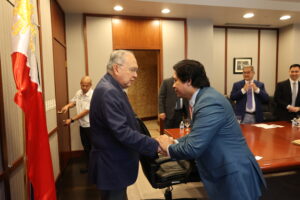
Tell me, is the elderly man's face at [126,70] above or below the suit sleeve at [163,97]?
above

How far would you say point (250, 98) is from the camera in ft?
10.4

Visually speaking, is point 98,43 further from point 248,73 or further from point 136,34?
point 248,73

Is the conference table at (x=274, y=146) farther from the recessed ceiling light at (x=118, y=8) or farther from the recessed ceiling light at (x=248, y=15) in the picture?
the recessed ceiling light at (x=248, y=15)

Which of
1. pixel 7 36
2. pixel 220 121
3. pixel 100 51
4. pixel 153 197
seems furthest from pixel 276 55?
pixel 7 36

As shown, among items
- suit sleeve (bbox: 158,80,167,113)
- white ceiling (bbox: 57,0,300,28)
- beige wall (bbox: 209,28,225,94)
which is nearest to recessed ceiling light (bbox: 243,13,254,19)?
white ceiling (bbox: 57,0,300,28)

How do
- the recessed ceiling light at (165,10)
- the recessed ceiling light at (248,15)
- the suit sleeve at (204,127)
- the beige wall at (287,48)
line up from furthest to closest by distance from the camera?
the beige wall at (287,48) < the recessed ceiling light at (248,15) < the recessed ceiling light at (165,10) < the suit sleeve at (204,127)

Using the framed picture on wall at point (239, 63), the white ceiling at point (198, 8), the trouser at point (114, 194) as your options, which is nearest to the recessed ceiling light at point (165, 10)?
the white ceiling at point (198, 8)

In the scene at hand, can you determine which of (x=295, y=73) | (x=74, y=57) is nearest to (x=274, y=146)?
(x=295, y=73)

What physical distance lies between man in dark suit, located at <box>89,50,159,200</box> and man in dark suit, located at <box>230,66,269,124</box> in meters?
2.13

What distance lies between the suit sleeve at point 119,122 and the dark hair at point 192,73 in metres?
0.43

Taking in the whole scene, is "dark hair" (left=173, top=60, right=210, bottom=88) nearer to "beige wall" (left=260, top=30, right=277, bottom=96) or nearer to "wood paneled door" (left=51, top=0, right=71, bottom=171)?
"wood paneled door" (left=51, top=0, right=71, bottom=171)

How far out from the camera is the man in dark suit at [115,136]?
1.42 m

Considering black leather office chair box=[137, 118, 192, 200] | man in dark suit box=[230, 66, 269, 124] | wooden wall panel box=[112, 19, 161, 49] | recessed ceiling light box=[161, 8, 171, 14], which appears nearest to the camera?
black leather office chair box=[137, 118, 192, 200]

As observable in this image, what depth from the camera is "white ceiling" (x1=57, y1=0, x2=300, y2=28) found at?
3670 mm
